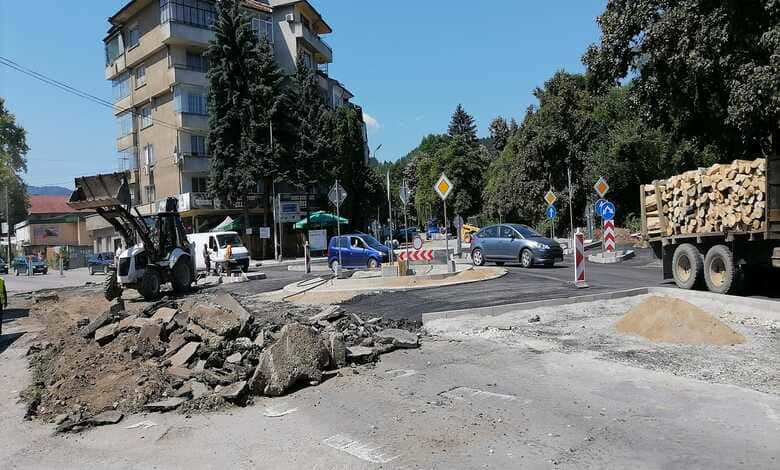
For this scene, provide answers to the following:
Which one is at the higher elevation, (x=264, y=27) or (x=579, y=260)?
(x=264, y=27)

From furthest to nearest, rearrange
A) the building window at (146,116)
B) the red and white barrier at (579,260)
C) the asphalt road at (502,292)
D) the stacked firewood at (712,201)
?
the building window at (146,116)
the red and white barrier at (579,260)
the asphalt road at (502,292)
the stacked firewood at (712,201)

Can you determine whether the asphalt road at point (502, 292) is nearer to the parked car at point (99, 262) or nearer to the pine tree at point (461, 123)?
the parked car at point (99, 262)

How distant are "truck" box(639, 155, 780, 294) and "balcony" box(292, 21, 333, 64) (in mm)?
45833

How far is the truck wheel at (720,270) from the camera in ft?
40.7

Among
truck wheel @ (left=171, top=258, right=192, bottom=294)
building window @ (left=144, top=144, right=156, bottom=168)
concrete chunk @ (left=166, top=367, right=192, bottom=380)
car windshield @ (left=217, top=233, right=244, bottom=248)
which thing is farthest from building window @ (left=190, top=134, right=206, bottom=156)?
concrete chunk @ (left=166, top=367, right=192, bottom=380)

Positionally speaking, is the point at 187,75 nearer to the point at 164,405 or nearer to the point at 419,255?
the point at 419,255

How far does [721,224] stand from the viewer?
12.7 meters

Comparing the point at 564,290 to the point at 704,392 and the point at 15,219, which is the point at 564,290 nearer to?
the point at 704,392

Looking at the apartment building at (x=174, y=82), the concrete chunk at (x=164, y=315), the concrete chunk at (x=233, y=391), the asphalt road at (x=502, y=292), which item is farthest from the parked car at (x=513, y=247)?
the apartment building at (x=174, y=82)

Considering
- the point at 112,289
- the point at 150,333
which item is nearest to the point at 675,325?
the point at 150,333

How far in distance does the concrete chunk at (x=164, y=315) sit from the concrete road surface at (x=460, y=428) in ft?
8.99

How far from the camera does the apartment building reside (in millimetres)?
48969

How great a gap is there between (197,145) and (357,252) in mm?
30082

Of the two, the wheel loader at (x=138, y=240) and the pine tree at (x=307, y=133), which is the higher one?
the pine tree at (x=307, y=133)
